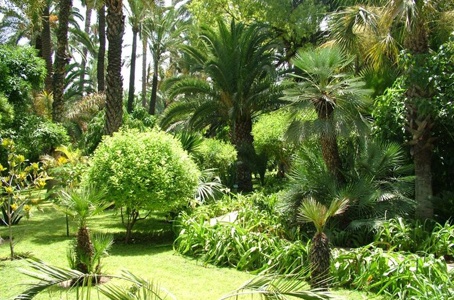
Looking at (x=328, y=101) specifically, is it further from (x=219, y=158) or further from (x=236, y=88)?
(x=236, y=88)

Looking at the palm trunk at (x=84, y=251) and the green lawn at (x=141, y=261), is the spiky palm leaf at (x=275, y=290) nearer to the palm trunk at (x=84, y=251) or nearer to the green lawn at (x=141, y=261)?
A: the green lawn at (x=141, y=261)

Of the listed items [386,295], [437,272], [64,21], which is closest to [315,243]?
[386,295]

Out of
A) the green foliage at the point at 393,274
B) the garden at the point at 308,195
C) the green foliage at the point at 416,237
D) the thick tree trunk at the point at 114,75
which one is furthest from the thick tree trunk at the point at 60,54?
the green foliage at the point at 393,274

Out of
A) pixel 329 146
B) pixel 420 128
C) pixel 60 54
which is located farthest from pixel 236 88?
pixel 60 54

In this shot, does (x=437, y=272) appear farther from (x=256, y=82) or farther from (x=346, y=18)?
(x=256, y=82)

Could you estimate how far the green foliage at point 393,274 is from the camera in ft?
19.6

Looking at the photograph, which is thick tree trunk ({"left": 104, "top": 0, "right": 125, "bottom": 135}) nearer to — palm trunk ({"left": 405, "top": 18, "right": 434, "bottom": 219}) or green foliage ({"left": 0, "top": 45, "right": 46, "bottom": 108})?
green foliage ({"left": 0, "top": 45, "right": 46, "bottom": 108})

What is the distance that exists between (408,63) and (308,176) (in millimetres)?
2791

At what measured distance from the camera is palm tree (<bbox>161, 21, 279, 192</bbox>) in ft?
52.0

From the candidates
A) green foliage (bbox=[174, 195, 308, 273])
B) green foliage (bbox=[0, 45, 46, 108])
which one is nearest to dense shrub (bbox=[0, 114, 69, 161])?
green foliage (bbox=[0, 45, 46, 108])

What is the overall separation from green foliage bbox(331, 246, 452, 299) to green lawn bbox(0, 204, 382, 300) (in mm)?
297

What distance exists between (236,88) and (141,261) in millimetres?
8325

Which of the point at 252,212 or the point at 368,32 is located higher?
the point at 368,32

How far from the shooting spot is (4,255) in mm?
9133
